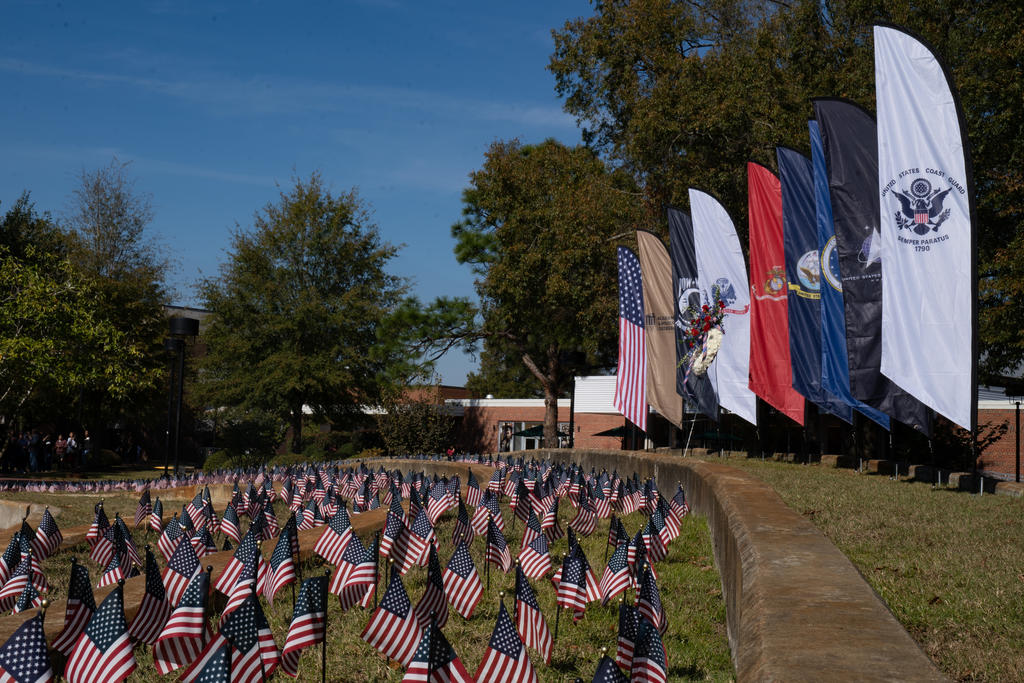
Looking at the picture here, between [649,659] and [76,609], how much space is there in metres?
3.00

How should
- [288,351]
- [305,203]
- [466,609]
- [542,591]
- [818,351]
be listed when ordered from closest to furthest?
[466,609] → [542,591] → [818,351] → [288,351] → [305,203]

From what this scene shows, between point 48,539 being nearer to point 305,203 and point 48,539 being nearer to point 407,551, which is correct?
point 407,551

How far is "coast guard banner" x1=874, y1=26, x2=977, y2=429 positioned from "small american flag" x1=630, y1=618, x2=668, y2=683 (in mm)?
7758

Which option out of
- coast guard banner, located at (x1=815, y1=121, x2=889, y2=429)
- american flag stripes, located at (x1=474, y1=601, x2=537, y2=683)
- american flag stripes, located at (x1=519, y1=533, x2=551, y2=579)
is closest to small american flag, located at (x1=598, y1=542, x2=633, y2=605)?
american flag stripes, located at (x1=519, y1=533, x2=551, y2=579)

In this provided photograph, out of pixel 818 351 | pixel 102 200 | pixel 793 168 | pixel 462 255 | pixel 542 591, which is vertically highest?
pixel 102 200

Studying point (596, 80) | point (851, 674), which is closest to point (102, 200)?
point (596, 80)

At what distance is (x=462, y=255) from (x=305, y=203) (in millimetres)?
8272

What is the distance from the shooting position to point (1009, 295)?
19812mm

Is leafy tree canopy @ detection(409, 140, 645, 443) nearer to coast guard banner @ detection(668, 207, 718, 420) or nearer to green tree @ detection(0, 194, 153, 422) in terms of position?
coast guard banner @ detection(668, 207, 718, 420)

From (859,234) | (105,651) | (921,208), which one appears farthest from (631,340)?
(105,651)

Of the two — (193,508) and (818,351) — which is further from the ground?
(818,351)

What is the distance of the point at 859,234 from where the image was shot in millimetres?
12602

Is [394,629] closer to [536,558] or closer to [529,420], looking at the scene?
[536,558]

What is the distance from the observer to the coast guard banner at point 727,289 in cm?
1858
